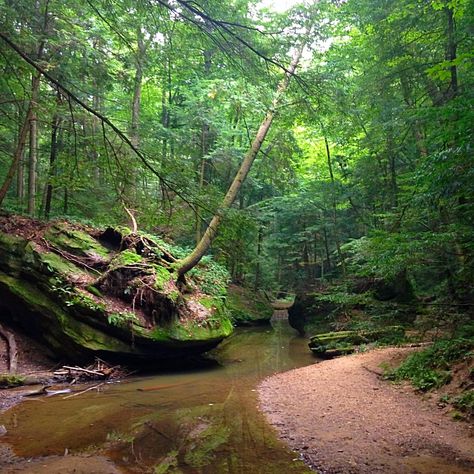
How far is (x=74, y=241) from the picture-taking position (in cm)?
1242

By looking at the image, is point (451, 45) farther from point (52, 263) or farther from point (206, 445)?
point (52, 263)

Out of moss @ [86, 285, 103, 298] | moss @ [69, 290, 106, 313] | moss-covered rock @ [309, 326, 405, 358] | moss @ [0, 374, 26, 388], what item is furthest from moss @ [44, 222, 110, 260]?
moss-covered rock @ [309, 326, 405, 358]

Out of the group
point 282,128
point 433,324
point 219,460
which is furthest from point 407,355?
point 282,128

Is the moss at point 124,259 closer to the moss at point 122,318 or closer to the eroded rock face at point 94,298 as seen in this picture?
the eroded rock face at point 94,298

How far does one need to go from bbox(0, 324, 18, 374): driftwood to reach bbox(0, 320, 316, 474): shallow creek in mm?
2164

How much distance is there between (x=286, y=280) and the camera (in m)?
38.3

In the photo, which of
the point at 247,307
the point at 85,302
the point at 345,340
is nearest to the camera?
the point at 85,302

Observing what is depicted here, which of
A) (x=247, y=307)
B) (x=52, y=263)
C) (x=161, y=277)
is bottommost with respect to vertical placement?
(x=247, y=307)

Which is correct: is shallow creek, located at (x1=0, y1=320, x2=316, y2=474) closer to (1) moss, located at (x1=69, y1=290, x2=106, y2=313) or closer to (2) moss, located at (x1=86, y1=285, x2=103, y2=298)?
(1) moss, located at (x1=69, y1=290, x2=106, y2=313)

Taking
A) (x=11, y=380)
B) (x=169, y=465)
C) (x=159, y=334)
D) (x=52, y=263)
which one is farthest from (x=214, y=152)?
(x=169, y=465)

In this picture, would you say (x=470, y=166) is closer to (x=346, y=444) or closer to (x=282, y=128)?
(x=346, y=444)

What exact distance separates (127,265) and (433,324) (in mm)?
8297

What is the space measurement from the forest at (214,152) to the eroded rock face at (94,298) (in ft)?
0.20

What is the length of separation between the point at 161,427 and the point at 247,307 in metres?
18.0
